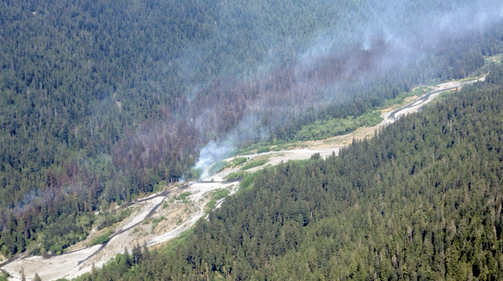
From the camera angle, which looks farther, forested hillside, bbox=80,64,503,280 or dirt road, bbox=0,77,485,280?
dirt road, bbox=0,77,485,280

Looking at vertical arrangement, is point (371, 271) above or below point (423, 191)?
below

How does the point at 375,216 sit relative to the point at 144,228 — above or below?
below

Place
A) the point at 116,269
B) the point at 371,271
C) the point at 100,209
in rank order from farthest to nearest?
the point at 100,209
the point at 116,269
the point at 371,271

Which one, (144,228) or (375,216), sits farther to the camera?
(144,228)

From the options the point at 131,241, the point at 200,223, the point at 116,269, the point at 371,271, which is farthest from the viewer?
the point at 131,241

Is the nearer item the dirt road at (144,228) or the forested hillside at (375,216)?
the forested hillside at (375,216)

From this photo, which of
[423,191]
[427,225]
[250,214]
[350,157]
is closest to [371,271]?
[427,225]

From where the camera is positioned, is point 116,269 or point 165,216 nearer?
point 116,269

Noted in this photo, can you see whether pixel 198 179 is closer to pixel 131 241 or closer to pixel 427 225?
pixel 131 241
